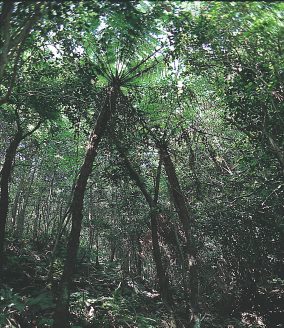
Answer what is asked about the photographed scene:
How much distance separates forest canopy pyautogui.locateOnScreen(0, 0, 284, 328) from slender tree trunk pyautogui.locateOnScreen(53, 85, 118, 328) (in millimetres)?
23

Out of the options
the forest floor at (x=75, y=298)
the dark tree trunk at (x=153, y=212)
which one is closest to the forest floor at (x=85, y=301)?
the forest floor at (x=75, y=298)

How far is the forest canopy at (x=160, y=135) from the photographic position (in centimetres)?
582

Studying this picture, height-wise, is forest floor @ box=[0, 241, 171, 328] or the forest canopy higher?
the forest canopy

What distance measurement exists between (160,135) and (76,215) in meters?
3.67

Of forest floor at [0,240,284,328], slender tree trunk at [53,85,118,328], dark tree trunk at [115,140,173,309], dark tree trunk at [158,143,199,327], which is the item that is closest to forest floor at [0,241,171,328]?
forest floor at [0,240,284,328]

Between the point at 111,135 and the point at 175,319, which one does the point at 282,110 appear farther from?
the point at 175,319

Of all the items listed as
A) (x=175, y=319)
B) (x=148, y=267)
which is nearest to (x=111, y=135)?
(x=175, y=319)

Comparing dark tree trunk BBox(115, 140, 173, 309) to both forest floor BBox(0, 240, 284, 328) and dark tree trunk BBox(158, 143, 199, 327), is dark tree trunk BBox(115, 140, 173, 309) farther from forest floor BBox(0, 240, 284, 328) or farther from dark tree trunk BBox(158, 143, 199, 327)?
dark tree trunk BBox(158, 143, 199, 327)

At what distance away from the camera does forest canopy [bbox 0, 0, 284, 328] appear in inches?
229

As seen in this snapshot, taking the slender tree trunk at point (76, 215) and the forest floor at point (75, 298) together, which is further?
the forest floor at point (75, 298)

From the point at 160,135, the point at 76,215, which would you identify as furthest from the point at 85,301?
the point at 160,135

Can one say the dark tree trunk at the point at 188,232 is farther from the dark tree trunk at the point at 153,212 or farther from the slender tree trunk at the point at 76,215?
the slender tree trunk at the point at 76,215

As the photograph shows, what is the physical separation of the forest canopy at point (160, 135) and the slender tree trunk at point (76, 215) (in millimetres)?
23

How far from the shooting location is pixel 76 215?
284 inches
